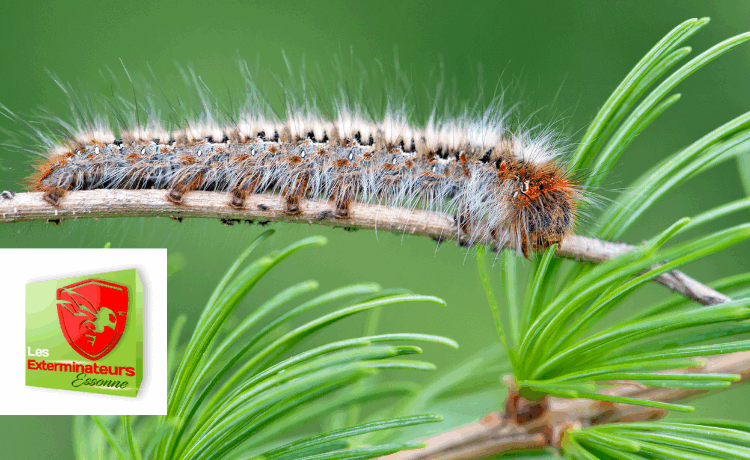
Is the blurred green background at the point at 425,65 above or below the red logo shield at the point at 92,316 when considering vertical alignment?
above

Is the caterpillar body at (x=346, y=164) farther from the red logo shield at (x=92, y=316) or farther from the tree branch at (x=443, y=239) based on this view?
the red logo shield at (x=92, y=316)

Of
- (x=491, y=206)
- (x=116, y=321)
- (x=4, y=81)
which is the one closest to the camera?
(x=116, y=321)

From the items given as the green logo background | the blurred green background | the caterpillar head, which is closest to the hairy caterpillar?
the caterpillar head

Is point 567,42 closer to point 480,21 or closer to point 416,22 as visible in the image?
point 480,21

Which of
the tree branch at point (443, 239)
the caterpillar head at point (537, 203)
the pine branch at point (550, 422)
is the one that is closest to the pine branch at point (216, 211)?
the tree branch at point (443, 239)

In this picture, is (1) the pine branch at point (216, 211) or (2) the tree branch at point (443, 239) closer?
(2) the tree branch at point (443, 239)

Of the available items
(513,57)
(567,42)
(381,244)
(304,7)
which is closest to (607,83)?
(567,42)
